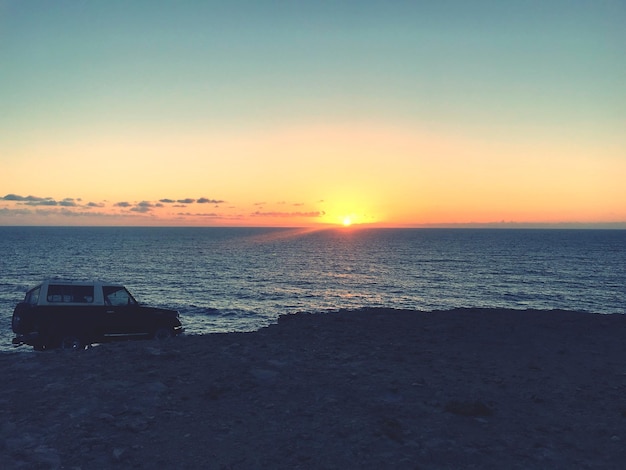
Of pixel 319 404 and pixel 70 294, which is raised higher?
pixel 70 294

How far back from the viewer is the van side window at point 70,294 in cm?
1595

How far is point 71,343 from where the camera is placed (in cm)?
1617

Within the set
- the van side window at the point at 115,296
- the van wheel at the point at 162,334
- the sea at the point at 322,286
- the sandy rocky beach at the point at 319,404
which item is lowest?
the sea at the point at 322,286

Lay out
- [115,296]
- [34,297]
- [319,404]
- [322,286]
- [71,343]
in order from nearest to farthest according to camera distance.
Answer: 1. [319,404]
2. [34,297]
3. [71,343]
4. [115,296]
5. [322,286]

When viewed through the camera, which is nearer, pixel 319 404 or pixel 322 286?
pixel 319 404

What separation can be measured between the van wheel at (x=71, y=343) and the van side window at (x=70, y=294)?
52.0 inches

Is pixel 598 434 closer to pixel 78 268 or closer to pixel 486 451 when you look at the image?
pixel 486 451

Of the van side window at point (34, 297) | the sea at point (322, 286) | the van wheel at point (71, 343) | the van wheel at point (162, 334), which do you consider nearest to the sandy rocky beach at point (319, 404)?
the van wheel at point (162, 334)

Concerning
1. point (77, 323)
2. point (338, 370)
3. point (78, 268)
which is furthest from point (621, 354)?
point (78, 268)

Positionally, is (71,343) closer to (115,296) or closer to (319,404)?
(115,296)

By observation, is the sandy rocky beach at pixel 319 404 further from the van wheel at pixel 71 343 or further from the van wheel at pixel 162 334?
the van wheel at pixel 71 343

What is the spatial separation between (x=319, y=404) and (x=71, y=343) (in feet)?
35.5

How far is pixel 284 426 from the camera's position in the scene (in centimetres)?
891

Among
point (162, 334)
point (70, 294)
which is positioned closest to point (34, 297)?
point (70, 294)
